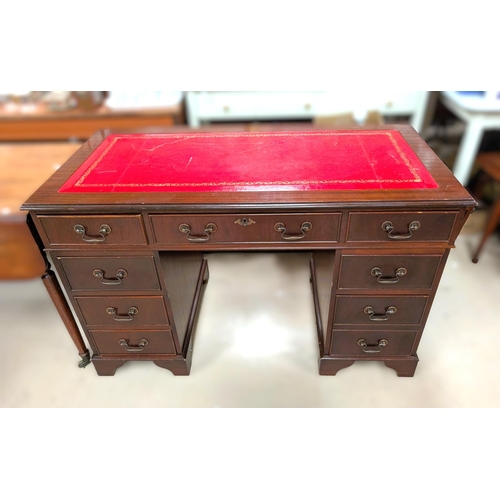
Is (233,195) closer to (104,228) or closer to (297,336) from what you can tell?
(104,228)

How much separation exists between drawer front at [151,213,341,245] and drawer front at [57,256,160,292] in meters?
0.14

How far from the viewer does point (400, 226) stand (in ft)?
3.87

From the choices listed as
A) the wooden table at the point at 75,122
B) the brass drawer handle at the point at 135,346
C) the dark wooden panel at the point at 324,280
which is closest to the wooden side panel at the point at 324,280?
the dark wooden panel at the point at 324,280

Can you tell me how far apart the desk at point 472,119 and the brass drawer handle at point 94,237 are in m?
1.76

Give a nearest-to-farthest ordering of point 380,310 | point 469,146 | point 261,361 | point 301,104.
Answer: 1. point 380,310
2. point 261,361
3. point 469,146
4. point 301,104

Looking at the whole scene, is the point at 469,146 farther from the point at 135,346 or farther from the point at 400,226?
the point at 135,346

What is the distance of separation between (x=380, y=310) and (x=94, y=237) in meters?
0.99

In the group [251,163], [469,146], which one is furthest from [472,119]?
[251,163]

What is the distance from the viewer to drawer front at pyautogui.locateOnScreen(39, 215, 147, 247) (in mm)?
1182

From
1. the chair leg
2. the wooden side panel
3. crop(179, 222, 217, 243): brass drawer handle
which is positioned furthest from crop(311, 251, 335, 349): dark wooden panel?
the chair leg

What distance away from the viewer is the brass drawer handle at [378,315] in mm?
1391

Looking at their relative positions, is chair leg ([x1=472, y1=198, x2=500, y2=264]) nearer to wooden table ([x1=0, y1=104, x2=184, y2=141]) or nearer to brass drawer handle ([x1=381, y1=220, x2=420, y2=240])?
brass drawer handle ([x1=381, y1=220, x2=420, y2=240])

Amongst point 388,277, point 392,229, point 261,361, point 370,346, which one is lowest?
point 261,361

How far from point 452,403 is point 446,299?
579 mm
